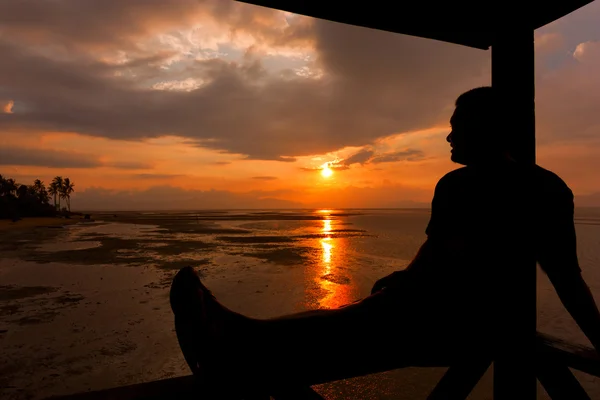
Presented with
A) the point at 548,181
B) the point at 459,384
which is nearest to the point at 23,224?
the point at 459,384

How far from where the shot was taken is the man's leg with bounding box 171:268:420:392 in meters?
1.06

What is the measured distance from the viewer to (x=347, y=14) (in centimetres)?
204

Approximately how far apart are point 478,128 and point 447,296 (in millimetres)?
851

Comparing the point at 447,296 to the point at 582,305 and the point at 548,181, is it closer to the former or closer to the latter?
the point at 582,305

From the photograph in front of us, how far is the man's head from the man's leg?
0.93 meters

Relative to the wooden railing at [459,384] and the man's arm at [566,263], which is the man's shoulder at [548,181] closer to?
the man's arm at [566,263]

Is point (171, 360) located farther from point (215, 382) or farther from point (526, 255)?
point (526, 255)

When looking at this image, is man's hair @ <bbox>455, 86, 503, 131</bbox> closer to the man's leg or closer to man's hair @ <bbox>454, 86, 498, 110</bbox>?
man's hair @ <bbox>454, 86, 498, 110</bbox>

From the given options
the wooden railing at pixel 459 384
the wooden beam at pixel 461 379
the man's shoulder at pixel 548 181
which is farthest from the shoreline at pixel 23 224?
the man's shoulder at pixel 548 181

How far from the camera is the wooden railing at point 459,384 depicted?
4.02 ft

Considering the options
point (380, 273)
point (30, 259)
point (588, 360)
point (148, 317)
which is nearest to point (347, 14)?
point (588, 360)

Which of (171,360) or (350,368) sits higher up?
(350,368)

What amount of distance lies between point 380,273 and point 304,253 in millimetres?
5778

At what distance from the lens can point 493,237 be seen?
1420 mm
